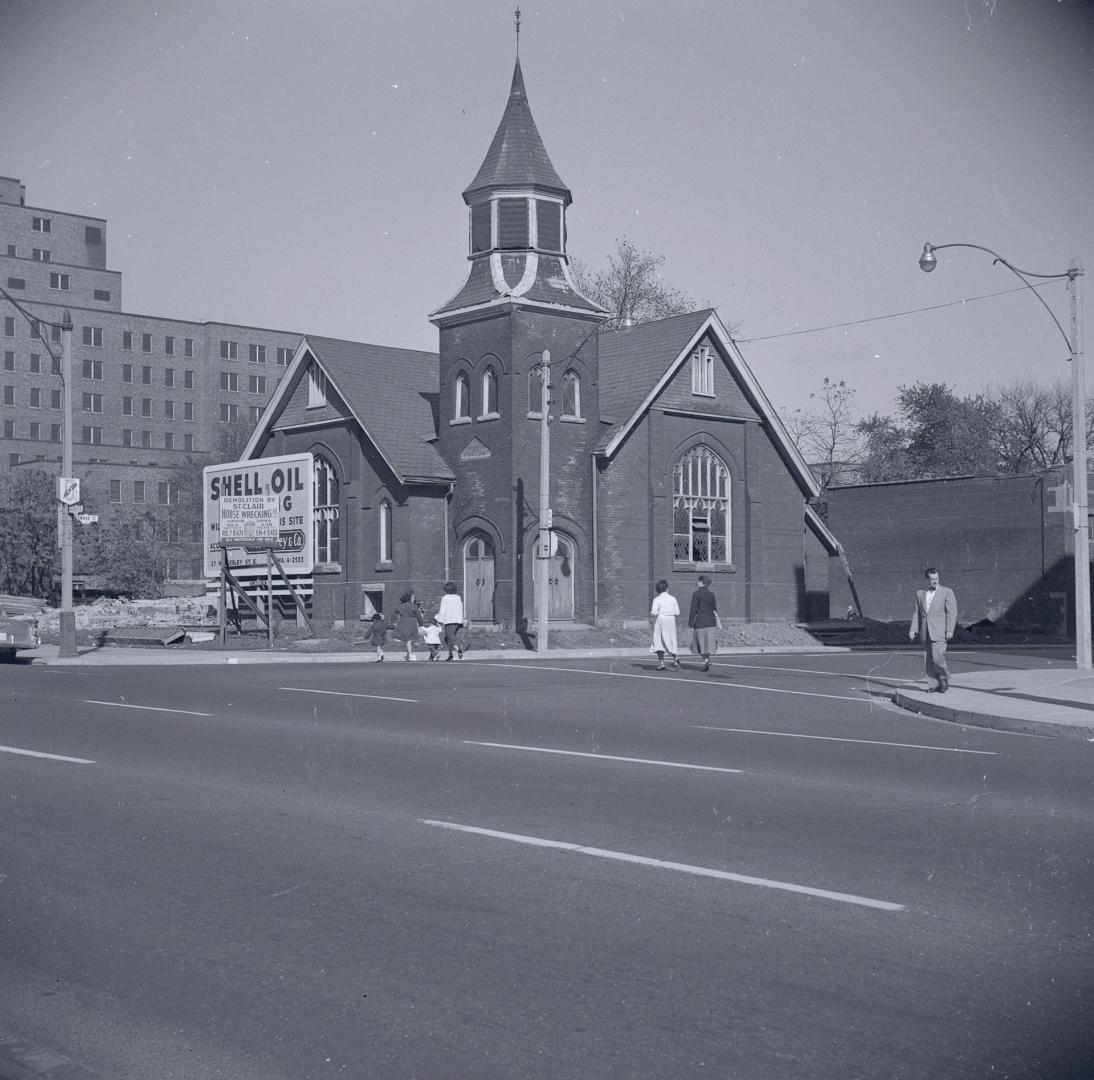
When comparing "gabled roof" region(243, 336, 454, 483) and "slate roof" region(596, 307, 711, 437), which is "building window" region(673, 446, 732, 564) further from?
"gabled roof" region(243, 336, 454, 483)

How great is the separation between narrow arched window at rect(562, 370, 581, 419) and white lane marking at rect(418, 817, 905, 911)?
108 ft

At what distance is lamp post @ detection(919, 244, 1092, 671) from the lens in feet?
79.3

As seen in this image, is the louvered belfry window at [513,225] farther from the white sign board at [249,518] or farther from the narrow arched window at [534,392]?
the white sign board at [249,518]

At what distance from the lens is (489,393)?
136 feet

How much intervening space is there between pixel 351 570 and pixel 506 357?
8.13m

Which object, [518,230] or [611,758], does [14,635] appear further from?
[611,758]

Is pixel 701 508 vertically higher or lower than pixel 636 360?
lower

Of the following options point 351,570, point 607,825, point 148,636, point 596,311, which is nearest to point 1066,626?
point 596,311

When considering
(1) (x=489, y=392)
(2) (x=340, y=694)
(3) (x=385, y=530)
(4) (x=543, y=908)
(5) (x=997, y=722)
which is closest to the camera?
(4) (x=543, y=908)

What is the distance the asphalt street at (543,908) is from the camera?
16.2ft

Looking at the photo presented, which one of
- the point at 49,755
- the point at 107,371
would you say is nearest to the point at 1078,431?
the point at 49,755

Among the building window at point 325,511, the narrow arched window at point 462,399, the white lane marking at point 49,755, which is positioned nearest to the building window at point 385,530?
the building window at point 325,511

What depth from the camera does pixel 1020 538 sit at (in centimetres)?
5447

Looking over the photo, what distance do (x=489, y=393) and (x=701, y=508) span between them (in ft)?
25.4
